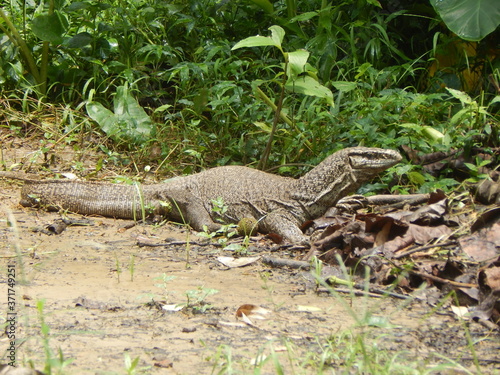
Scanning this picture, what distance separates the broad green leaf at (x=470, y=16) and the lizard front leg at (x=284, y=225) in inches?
104

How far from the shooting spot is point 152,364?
2344 millimetres

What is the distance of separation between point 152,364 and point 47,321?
0.65 metres

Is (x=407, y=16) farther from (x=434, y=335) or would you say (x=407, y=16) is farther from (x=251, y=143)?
(x=434, y=335)

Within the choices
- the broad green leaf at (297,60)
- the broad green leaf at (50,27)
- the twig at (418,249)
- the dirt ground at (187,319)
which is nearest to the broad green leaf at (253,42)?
the broad green leaf at (297,60)

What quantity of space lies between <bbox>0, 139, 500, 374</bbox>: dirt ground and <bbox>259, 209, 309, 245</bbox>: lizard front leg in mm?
772

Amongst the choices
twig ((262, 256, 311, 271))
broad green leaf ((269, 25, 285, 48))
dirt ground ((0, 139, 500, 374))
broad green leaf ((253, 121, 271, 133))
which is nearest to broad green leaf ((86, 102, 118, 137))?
broad green leaf ((253, 121, 271, 133))

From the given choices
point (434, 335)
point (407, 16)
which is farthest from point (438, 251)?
point (407, 16)

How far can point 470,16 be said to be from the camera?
20.8 feet

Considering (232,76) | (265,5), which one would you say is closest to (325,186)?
(232,76)

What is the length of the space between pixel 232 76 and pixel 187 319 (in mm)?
4931

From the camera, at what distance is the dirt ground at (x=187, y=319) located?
2.40 metres

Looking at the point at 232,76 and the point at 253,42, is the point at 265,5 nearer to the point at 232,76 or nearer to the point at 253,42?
the point at 232,76

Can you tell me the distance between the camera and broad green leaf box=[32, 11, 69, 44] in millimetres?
6906

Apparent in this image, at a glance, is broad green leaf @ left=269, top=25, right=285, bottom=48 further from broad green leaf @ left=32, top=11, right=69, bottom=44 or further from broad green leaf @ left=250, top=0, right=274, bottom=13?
broad green leaf @ left=32, top=11, right=69, bottom=44
